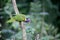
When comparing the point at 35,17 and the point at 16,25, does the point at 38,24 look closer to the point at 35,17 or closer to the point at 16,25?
the point at 35,17

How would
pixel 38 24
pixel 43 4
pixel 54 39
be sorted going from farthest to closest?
pixel 43 4 → pixel 38 24 → pixel 54 39

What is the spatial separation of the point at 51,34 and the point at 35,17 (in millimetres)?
424

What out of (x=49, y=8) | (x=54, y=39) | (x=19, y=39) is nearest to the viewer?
(x=19, y=39)

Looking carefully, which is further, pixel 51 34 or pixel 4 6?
pixel 51 34

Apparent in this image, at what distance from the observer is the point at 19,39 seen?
1.48 metres

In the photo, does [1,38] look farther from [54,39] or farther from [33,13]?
[33,13]

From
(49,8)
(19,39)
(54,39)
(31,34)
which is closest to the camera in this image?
(31,34)

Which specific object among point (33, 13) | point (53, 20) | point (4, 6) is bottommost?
point (53, 20)

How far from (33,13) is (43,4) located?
Result: 1.01 ft

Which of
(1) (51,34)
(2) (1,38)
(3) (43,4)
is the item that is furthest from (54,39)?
(3) (43,4)

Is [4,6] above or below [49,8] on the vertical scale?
above

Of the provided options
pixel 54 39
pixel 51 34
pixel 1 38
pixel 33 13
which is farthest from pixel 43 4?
pixel 1 38

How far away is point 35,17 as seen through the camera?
8.48ft

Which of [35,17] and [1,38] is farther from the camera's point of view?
[35,17]
